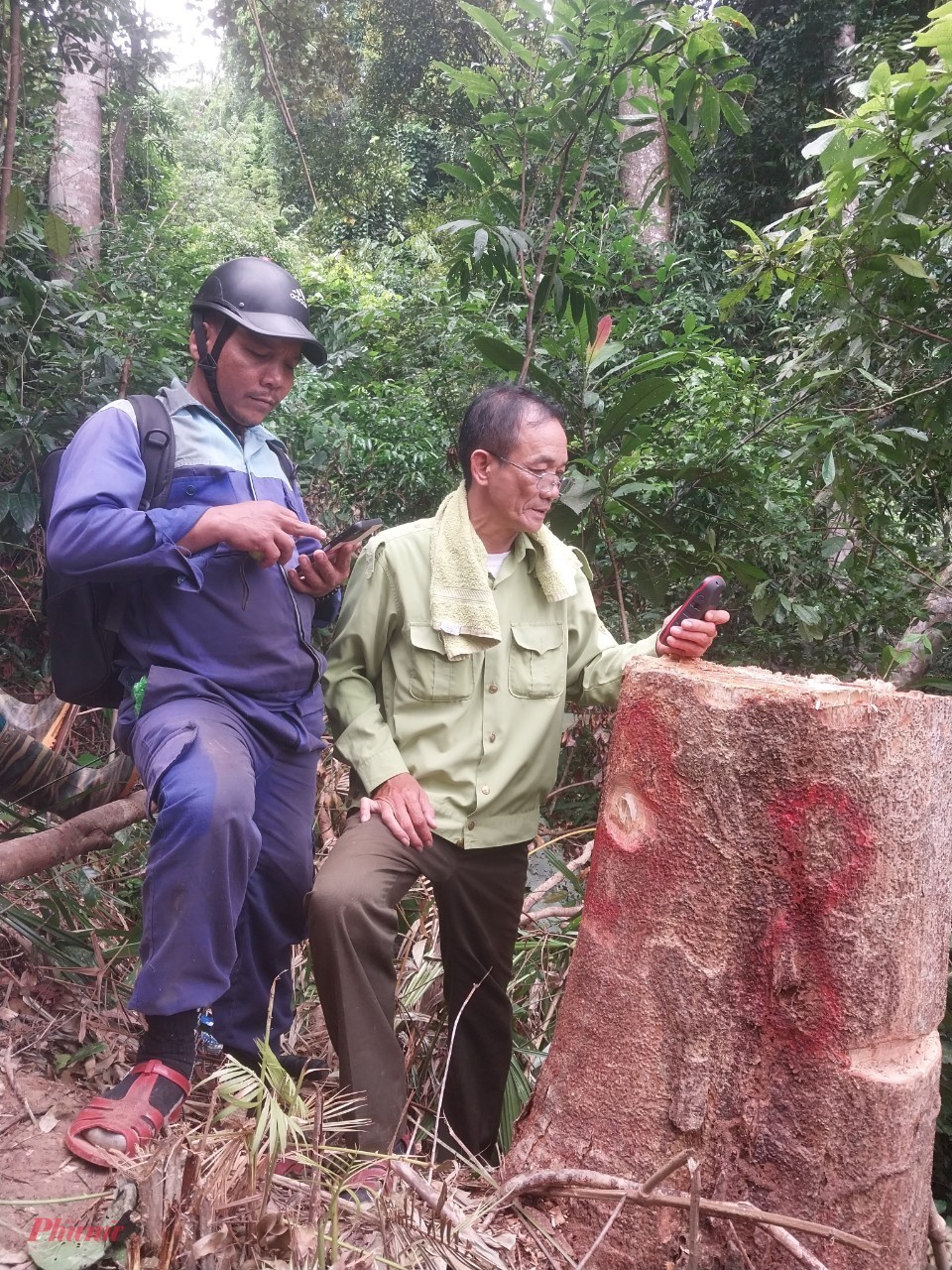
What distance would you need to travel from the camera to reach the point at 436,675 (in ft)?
8.80

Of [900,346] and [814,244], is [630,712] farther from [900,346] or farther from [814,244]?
[900,346]

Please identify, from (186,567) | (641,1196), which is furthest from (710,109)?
(641,1196)

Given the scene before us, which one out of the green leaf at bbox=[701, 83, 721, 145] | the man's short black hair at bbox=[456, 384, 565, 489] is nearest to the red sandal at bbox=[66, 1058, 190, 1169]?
the man's short black hair at bbox=[456, 384, 565, 489]

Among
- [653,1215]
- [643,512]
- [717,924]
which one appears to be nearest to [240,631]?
[717,924]

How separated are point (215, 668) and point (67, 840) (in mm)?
880

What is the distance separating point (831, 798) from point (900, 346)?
2790 mm

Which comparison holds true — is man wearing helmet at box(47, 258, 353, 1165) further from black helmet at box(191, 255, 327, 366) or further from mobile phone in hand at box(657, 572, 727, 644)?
mobile phone in hand at box(657, 572, 727, 644)

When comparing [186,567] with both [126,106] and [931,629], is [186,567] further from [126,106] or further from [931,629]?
[126,106]

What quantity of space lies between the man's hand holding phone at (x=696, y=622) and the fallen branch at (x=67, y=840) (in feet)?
5.50

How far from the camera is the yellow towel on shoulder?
2654 millimetres

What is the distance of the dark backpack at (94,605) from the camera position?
7.96 ft

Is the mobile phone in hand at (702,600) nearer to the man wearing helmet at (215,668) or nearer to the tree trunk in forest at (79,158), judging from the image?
the man wearing helmet at (215,668)

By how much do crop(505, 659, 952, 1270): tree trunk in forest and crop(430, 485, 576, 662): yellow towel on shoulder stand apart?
1.98 ft

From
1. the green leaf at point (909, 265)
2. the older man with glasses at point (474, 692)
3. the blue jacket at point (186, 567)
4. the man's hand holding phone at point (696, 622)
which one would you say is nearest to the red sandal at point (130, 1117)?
the older man with glasses at point (474, 692)
